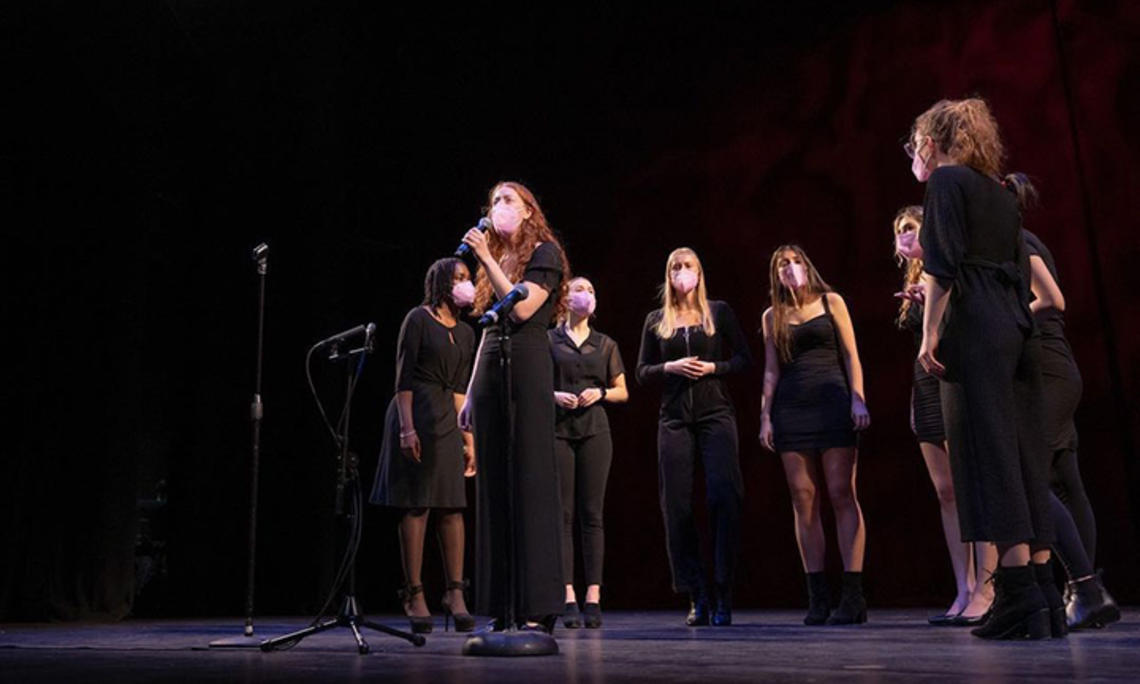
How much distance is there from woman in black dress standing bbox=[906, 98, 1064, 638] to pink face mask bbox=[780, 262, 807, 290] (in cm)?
143

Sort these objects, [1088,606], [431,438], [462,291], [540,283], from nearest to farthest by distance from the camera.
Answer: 1. [540,283]
2. [1088,606]
3. [431,438]
4. [462,291]

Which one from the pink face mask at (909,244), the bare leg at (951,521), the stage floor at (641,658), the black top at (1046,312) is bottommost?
the stage floor at (641,658)

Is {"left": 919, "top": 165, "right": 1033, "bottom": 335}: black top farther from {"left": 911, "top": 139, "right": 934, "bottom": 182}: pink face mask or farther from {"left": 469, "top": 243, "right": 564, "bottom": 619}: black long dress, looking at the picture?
{"left": 469, "top": 243, "right": 564, "bottom": 619}: black long dress

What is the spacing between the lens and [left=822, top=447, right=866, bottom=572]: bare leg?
15.0 ft

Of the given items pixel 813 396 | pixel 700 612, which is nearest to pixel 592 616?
pixel 700 612

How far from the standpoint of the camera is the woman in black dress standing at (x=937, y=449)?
13.9ft

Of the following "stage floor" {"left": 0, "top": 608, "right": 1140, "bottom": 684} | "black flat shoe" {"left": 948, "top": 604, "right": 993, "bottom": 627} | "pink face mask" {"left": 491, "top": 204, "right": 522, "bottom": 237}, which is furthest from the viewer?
"black flat shoe" {"left": 948, "top": 604, "right": 993, "bottom": 627}

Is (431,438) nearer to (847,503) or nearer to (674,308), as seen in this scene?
(674,308)

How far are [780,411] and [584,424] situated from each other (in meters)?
0.86

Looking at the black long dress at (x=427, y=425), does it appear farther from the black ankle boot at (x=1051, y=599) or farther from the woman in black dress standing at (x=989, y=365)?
the black ankle boot at (x=1051, y=599)

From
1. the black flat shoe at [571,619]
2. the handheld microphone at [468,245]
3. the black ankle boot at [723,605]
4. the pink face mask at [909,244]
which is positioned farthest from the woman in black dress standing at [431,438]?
the pink face mask at [909,244]

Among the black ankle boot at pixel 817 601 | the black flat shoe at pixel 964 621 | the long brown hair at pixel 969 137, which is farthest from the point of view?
the black ankle boot at pixel 817 601

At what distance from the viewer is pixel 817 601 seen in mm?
4559

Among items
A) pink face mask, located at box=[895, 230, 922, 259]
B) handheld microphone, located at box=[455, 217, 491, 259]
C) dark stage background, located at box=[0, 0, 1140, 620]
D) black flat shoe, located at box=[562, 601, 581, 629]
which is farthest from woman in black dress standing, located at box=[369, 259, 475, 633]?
dark stage background, located at box=[0, 0, 1140, 620]
